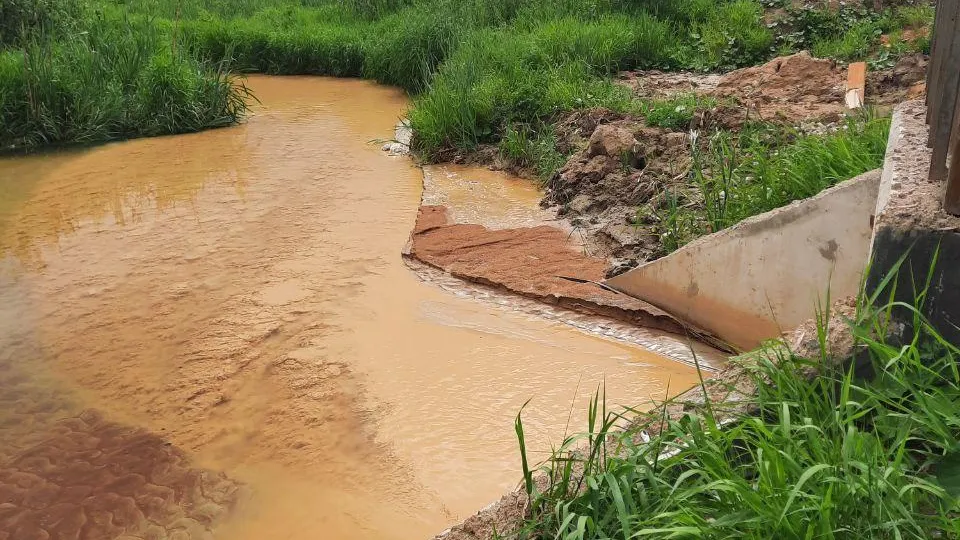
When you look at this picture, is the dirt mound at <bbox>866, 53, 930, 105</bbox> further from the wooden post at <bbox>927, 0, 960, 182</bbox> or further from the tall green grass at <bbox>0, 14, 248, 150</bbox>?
the tall green grass at <bbox>0, 14, 248, 150</bbox>

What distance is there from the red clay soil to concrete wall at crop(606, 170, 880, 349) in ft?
0.65

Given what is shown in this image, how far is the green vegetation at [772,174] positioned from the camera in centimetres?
462

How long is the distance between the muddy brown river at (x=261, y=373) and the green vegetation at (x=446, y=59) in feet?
4.94

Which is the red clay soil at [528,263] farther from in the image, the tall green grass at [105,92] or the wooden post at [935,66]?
the tall green grass at [105,92]

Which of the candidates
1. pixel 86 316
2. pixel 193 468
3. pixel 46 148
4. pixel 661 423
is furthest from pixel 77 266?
pixel 661 423

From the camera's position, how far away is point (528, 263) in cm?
571

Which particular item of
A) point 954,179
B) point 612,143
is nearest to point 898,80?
point 612,143

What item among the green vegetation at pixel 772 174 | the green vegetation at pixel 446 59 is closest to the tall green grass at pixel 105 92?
the green vegetation at pixel 446 59

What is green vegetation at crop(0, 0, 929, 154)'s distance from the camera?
8148mm

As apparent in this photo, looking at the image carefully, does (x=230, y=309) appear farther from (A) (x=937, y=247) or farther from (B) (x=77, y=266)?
(A) (x=937, y=247)

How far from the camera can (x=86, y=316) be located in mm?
5293

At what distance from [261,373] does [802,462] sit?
9.81ft

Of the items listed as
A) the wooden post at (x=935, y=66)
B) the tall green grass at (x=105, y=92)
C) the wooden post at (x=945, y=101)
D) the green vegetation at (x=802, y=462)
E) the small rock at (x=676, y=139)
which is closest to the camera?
Result: the green vegetation at (x=802, y=462)

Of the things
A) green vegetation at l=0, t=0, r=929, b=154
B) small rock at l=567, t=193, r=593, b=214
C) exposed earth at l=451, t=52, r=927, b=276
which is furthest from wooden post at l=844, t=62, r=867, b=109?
small rock at l=567, t=193, r=593, b=214
